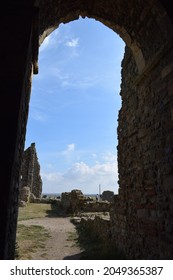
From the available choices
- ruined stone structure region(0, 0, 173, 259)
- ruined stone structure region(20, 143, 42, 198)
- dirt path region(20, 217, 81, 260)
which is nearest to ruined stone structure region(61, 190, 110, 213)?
dirt path region(20, 217, 81, 260)

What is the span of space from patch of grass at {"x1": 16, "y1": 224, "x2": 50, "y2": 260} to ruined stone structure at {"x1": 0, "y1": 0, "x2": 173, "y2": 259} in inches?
89.9

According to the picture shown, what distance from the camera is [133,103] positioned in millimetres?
5891

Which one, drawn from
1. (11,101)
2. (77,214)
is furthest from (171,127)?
(77,214)

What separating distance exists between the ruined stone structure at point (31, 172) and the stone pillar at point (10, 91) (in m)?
23.7

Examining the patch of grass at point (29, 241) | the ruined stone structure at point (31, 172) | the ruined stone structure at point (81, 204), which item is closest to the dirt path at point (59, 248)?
the patch of grass at point (29, 241)

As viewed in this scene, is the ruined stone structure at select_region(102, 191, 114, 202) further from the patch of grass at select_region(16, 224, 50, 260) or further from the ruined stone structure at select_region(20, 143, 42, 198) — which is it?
the patch of grass at select_region(16, 224, 50, 260)

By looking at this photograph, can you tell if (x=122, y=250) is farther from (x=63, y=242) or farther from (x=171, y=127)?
(x=171, y=127)

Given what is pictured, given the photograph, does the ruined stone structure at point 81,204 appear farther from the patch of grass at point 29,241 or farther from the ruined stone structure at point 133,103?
the ruined stone structure at point 133,103

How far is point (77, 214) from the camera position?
48.6ft

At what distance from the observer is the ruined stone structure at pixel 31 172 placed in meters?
26.1

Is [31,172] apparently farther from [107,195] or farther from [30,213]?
[30,213]

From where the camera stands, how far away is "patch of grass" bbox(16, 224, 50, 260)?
20.2ft

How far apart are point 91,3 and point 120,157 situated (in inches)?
145

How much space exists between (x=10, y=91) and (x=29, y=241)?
6.23 meters
